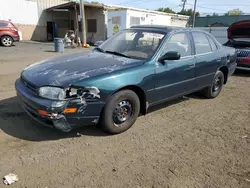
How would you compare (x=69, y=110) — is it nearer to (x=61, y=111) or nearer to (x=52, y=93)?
(x=61, y=111)

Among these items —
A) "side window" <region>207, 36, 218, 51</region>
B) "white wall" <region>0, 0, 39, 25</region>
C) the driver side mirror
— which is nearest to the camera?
the driver side mirror

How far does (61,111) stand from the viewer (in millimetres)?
2867

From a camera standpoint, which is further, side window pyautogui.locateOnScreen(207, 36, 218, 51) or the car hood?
side window pyautogui.locateOnScreen(207, 36, 218, 51)

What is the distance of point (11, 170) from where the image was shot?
2596mm

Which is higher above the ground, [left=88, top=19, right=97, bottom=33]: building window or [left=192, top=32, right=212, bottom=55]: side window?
[left=88, top=19, right=97, bottom=33]: building window

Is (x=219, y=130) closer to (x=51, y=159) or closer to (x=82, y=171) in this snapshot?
(x=82, y=171)

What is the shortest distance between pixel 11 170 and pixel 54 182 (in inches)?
23.5

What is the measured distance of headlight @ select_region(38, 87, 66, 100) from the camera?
2.88 meters

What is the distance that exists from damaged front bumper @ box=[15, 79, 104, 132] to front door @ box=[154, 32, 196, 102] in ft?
4.09

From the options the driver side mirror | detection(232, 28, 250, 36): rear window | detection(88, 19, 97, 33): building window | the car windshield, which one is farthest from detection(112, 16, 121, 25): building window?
the driver side mirror

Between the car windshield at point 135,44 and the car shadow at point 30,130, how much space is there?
147 centimetres

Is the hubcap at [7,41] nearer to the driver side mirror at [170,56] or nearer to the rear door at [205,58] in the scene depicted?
the rear door at [205,58]

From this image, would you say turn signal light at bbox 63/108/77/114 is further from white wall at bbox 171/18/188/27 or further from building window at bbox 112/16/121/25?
white wall at bbox 171/18/188/27

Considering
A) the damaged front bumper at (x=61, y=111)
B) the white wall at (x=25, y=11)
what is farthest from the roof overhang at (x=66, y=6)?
the damaged front bumper at (x=61, y=111)
